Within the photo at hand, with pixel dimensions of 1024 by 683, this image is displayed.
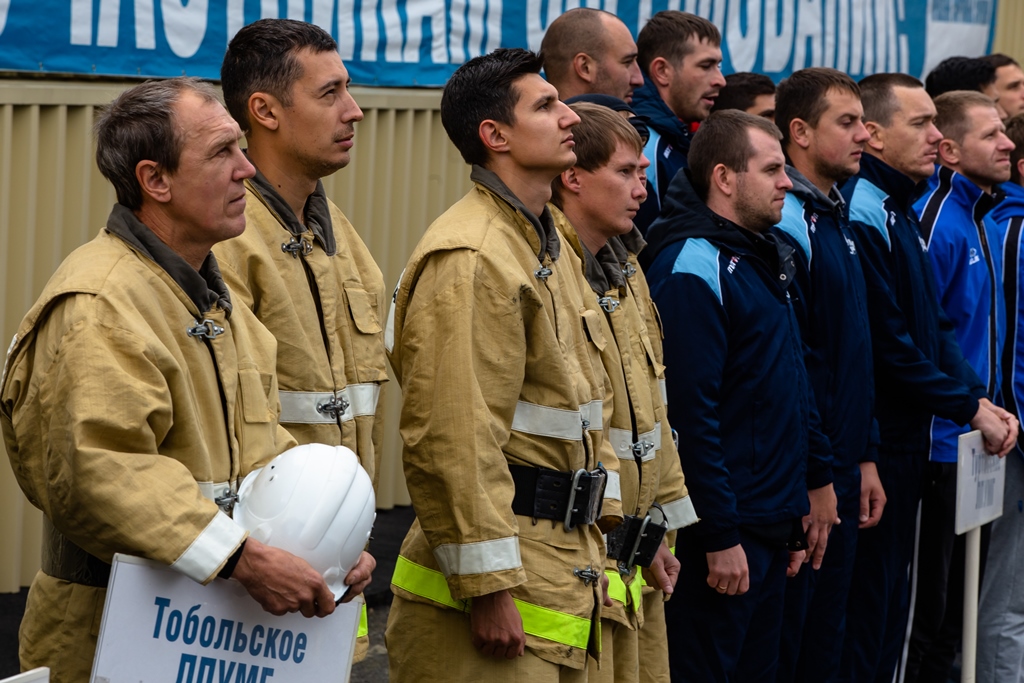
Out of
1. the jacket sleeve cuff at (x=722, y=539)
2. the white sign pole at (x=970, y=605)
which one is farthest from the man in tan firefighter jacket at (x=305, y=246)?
the white sign pole at (x=970, y=605)

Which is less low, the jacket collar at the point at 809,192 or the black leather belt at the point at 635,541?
the jacket collar at the point at 809,192

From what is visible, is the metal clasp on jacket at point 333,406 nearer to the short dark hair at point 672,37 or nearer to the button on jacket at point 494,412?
the button on jacket at point 494,412

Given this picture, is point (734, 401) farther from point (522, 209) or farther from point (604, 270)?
point (522, 209)

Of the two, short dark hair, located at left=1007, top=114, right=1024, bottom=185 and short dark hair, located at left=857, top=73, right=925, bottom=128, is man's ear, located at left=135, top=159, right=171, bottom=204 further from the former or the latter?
short dark hair, located at left=1007, top=114, right=1024, bottom=185

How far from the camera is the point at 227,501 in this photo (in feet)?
8.41

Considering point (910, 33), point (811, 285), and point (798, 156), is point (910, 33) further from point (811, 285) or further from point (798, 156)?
point (811, 285)

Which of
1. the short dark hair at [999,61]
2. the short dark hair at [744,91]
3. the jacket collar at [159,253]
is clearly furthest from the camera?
the short dark hair at [999,61]

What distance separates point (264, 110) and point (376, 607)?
9.84 feet

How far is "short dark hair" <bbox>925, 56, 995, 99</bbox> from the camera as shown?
7793 millimetres

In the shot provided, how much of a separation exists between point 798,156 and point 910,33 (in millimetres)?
5040

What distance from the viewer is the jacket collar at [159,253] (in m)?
2.55

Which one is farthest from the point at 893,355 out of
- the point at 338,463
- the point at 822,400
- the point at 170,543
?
the point at 170,543

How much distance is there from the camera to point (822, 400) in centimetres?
460

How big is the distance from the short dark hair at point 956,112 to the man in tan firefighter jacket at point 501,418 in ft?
9.72
